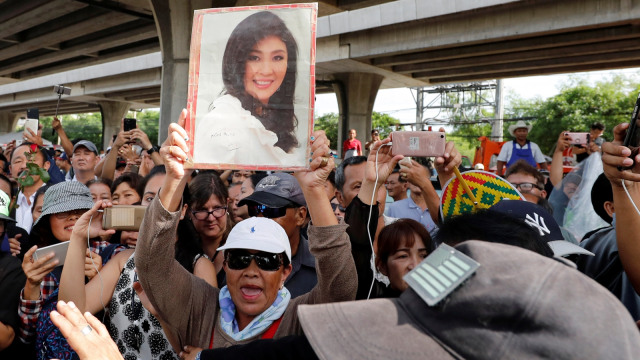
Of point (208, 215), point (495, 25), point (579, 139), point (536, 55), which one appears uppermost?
point (495, 25)

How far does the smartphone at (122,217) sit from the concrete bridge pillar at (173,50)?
8.73 meters

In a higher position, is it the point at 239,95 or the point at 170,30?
the point at 170,30

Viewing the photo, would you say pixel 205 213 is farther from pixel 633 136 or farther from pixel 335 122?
pixel 335 122

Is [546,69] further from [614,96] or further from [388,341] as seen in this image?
[614,96]

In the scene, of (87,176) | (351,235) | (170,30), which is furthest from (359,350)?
(170,30)

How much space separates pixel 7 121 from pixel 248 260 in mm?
52312

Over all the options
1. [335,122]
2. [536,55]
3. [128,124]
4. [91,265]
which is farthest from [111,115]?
[91,265]

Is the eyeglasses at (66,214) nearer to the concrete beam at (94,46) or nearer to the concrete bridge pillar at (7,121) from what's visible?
the concrete beam at (94,46)

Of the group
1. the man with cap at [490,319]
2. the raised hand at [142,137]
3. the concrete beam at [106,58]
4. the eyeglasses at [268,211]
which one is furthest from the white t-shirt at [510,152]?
the concrete beam at [106,58]

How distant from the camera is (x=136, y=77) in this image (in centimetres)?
2547

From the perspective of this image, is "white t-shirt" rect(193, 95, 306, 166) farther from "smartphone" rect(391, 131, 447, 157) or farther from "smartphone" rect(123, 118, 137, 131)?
"smartphone" rect(123, 118, 137, 131)

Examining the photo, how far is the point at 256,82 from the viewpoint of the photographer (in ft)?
6.97

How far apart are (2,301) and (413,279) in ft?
7.34

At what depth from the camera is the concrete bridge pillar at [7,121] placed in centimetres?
4494
